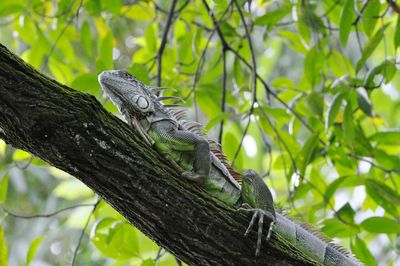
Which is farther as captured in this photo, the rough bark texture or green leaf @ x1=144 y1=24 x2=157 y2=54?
green leaf @ x1=144 y1=24 x2=157 y2=54

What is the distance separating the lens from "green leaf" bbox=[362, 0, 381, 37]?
15.9 feet

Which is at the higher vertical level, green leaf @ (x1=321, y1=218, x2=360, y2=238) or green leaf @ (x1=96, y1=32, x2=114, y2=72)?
green leaf @ (x1=96, y1=32, x2=114, y2=72)

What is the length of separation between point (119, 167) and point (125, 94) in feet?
3.53

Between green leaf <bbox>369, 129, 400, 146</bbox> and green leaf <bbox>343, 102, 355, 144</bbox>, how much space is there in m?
0.45

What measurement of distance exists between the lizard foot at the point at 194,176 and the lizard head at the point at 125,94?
615 millimetres

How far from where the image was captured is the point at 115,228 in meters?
4.61

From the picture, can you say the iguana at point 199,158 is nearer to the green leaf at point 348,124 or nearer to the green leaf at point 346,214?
the green leaf at point 346,214

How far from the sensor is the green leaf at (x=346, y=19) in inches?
184

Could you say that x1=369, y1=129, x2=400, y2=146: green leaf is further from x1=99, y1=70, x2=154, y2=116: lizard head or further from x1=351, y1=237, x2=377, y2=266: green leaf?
x1=99, y1=70, x2=154, y2=116: lizard head

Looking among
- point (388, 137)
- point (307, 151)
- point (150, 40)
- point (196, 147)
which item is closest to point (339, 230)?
point (307, 151)

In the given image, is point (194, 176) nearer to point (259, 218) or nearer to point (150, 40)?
point (259, 218)

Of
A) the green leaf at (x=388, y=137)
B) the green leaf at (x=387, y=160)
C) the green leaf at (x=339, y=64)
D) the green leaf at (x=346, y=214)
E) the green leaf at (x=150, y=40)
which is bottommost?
the green leaf at (x=346, y=214)

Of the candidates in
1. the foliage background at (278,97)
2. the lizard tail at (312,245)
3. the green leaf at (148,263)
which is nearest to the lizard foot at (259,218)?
the lizard tail at (312,245)

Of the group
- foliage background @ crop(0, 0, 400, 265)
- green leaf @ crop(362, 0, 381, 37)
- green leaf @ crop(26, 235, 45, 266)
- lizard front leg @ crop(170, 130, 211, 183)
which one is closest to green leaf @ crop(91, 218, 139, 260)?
foliage background @ crop(0, 0, 400, 265)
